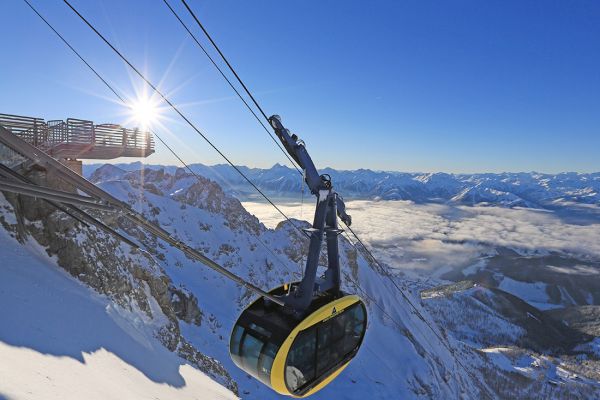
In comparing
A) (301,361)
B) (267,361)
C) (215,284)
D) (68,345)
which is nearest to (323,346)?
(301,361)

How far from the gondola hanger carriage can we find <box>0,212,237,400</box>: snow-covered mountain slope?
4.31 meters

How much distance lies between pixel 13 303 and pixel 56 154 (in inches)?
438

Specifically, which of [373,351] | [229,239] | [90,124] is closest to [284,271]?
[229,239]

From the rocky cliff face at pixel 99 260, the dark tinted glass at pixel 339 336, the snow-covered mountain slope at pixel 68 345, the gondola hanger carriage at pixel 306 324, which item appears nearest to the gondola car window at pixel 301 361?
the gondola hanger carriage at pixel 306 324

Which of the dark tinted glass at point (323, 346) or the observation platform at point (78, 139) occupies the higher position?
the observation platform at point (78, 139)

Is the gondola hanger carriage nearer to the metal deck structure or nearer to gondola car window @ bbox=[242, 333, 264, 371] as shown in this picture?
gondola car window @ bbox=[242, 333, 264, 371]

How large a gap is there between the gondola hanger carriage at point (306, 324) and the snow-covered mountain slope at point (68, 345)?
14.1 feet

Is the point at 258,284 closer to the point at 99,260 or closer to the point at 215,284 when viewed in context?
the point at 215,284

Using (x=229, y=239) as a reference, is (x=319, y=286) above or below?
above

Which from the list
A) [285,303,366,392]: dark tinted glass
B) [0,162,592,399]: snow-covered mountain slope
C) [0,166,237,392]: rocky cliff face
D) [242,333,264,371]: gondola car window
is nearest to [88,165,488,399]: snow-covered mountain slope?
[0,162,592,399]: snow-covered mountain slope

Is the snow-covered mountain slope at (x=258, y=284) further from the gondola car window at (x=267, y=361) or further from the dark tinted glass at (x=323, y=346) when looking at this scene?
the gondola car window at (x=267, y=361)

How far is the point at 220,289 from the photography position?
6334 centimetres

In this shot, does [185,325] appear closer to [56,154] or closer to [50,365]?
[56,154]

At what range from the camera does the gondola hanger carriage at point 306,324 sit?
10.3 metres
